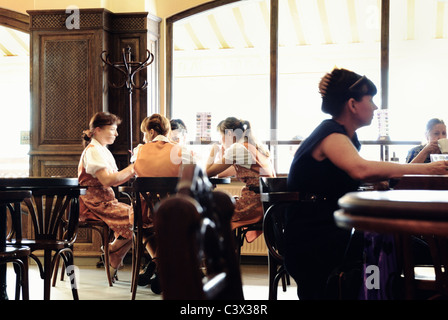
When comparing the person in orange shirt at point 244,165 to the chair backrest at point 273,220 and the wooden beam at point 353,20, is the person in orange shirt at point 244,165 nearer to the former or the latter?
the chair backrest at point 273,220

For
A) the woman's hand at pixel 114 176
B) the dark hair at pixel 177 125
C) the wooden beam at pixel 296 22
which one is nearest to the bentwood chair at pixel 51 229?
the woman's hand at pixel 114 176

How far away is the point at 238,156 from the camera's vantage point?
175 inches

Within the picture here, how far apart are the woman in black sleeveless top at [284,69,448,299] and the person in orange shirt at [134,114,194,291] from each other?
1.75 m

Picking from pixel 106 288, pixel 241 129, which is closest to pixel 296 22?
pixel 241 129

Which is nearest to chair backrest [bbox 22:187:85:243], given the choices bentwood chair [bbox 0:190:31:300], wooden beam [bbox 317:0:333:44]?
bentwood chair [bbox 0:190:31:300]

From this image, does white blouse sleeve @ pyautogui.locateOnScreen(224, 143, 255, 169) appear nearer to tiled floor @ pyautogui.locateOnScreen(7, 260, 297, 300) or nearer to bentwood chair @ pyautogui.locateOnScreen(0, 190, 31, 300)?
tiled floor @ pyautogui.locateOnScreen(7, 260, 297, 300)

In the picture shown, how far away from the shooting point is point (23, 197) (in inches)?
106

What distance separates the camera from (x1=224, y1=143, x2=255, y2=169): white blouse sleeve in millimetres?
4438

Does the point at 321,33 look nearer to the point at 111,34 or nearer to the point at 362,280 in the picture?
the point at 111,34

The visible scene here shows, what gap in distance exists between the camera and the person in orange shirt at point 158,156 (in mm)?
4035

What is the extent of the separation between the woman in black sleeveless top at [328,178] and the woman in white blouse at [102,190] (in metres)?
2.23
